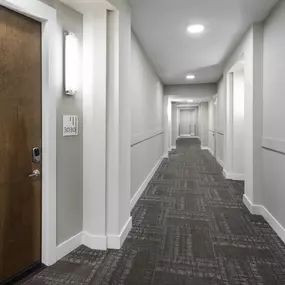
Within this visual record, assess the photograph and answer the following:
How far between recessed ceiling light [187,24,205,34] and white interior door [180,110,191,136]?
57.6ft

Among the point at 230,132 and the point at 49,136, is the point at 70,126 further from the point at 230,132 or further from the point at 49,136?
the point at 230,132

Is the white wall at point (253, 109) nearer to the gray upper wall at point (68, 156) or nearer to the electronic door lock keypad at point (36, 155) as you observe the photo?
the gray upper wall at point (68, 156)

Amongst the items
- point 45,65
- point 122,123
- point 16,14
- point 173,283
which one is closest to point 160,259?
point 173,283

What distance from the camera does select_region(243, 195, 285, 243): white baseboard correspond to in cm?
268

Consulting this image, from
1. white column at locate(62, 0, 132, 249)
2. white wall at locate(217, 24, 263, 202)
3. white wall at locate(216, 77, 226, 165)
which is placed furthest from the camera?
white wall at locate(216, 77, 226, 165)

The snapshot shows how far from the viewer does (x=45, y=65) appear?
2.08 meters

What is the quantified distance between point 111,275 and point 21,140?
1.31m

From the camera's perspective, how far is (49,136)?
2.10 m

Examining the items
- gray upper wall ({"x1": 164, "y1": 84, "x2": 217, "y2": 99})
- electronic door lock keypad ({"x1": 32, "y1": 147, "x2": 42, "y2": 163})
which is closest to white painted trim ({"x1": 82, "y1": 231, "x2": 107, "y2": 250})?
electronic door lock keypad ({"x1": 32, "y1": 147, "x2": 42, "y2": 163})

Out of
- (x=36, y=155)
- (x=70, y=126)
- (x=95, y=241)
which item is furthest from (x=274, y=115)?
(x=36, y=155)

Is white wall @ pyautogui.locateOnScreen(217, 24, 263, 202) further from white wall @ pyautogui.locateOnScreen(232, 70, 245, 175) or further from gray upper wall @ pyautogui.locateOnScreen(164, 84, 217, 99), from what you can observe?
gray upper wall @ pyautogui.locateOnScreen(164, 84, 217, 99)

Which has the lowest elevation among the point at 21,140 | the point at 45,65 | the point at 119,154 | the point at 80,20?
the point at 119,154

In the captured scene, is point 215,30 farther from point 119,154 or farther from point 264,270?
point 264,270

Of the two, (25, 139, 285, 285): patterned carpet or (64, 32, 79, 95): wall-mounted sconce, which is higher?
(64, 32, 79, 95): wall-mounted sconce
